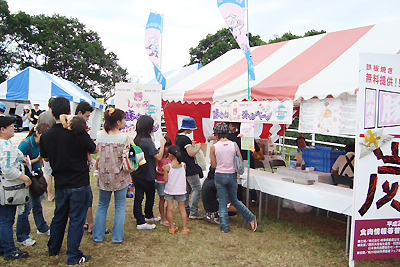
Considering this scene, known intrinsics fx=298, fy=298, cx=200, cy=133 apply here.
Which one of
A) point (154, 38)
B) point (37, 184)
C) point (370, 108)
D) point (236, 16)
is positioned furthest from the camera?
point (154, 38)

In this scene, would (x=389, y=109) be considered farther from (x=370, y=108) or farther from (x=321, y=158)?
(x=321, y=158)

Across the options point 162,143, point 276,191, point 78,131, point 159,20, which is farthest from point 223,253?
point 159,20

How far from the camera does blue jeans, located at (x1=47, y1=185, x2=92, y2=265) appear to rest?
2754 millimetres

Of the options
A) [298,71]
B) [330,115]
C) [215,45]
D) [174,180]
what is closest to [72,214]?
[174,180]

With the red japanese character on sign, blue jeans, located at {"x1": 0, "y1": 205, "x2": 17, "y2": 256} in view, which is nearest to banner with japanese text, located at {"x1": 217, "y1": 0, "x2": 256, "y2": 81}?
the red japanese character on sign

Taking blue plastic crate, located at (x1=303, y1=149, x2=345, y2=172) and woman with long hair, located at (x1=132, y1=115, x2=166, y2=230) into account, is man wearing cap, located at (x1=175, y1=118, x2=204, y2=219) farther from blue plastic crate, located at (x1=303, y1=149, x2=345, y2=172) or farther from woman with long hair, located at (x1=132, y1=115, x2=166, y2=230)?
blue plastic crate, located at (x1=303, y1=149, x2=345, y2=172)

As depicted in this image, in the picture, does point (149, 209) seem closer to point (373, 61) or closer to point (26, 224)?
point (26, 224)

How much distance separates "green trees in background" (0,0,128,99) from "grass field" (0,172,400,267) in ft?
73.6

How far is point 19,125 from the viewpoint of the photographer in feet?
44.9

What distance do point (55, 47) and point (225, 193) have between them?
23.6 metres

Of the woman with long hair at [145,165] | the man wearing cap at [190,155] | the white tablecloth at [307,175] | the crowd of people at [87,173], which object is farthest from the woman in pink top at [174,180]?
the white tablecloth at [307,175]

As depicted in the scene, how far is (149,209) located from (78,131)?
1862mm

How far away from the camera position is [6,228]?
285cm

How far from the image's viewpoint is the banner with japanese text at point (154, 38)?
20.1ft
